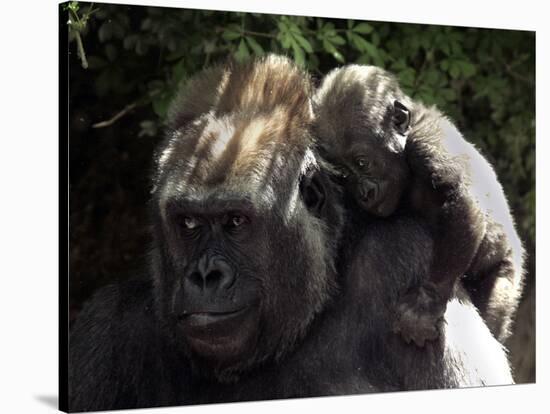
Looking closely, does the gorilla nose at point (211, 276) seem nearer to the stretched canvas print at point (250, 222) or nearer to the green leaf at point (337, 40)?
the stretched canvas print at point (250, 222)

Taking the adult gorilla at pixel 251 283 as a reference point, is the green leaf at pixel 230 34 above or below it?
above

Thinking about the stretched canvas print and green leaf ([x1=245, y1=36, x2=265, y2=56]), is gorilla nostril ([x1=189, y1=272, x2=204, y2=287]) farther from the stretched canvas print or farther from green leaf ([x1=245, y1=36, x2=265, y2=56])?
green leaf ([x1=245, y1=36, x2=265, y2=56])

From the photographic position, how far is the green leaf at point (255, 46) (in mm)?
4383

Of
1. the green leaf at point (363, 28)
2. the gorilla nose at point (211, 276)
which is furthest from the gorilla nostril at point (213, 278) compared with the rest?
the green leaf at point (363, 28)

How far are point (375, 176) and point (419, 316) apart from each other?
0.59 m

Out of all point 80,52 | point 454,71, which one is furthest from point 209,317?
point 454,71

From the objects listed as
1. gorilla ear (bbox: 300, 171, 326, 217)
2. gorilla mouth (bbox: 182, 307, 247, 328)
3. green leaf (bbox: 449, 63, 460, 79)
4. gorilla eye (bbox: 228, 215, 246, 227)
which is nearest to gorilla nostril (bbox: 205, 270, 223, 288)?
gorilla mouth (bbox: 182, 307, 247, 328)

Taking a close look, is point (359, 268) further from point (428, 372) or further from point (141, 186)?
point (141, 186)

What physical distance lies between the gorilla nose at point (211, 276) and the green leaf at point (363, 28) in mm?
1339

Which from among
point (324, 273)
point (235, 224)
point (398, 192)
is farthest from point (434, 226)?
point (235, 224)

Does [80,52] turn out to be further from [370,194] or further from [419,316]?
[419,316]

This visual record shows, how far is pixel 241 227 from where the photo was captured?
4.00 m

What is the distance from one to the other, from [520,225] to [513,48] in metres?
0.85

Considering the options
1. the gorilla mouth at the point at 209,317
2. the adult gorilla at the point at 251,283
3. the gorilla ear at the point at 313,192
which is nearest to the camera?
the gorilla mouth at the point at 209,317
